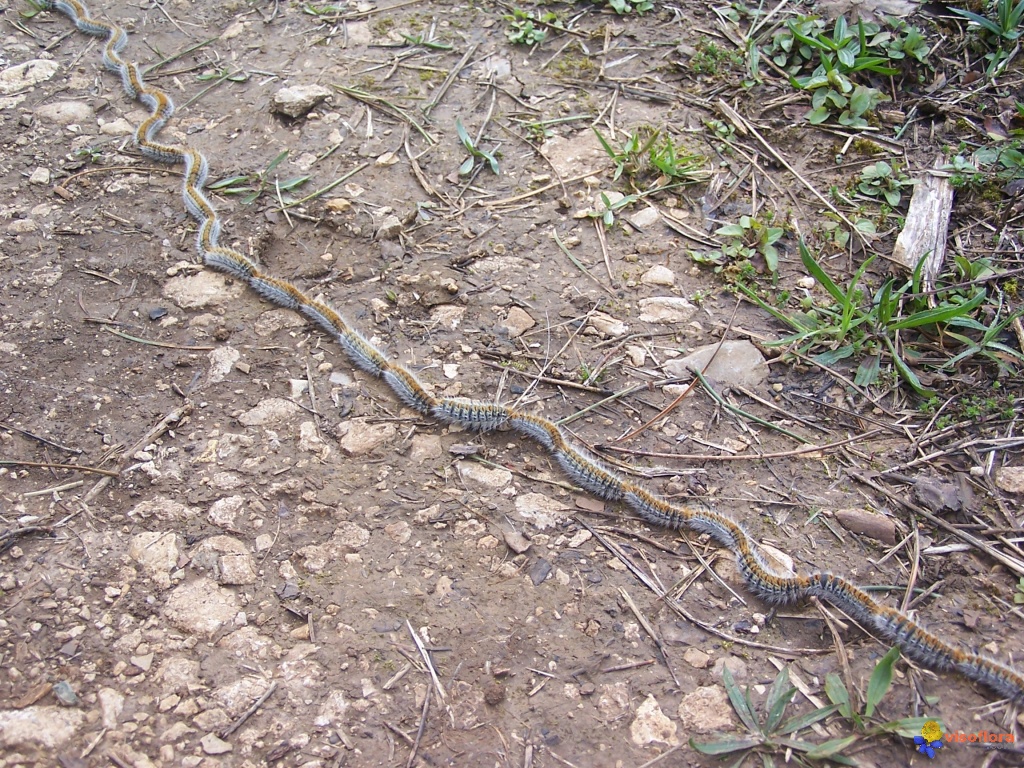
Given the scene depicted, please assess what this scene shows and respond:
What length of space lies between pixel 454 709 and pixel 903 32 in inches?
185

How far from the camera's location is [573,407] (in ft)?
11.3

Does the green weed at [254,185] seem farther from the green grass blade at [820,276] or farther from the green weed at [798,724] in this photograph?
the green weed at [798,724]

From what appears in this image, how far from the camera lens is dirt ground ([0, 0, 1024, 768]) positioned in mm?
2504

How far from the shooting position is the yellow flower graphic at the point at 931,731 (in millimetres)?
2404

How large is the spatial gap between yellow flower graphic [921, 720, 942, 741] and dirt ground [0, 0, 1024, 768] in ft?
0.28

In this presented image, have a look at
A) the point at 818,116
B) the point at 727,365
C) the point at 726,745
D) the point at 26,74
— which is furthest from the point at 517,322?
the point at 26,74

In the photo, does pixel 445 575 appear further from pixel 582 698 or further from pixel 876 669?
pixel 876 669

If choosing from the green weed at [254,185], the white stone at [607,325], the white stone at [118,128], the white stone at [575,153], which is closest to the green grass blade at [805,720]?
the white stone at [607,325]

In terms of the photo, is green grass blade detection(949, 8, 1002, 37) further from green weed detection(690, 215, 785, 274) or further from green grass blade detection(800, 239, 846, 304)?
green grass blade detection(800, 239, 846, 304)

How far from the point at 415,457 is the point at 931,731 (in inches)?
82.7

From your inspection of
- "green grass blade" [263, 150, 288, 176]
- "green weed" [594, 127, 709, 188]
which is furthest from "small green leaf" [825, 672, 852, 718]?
"green grass blade" [263, 150, 288, 176]

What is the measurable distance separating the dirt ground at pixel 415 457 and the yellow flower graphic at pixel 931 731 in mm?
86

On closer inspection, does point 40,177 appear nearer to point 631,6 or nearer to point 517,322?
point 517,322

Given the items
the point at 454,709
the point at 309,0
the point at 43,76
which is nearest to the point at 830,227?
the point at 454,709
